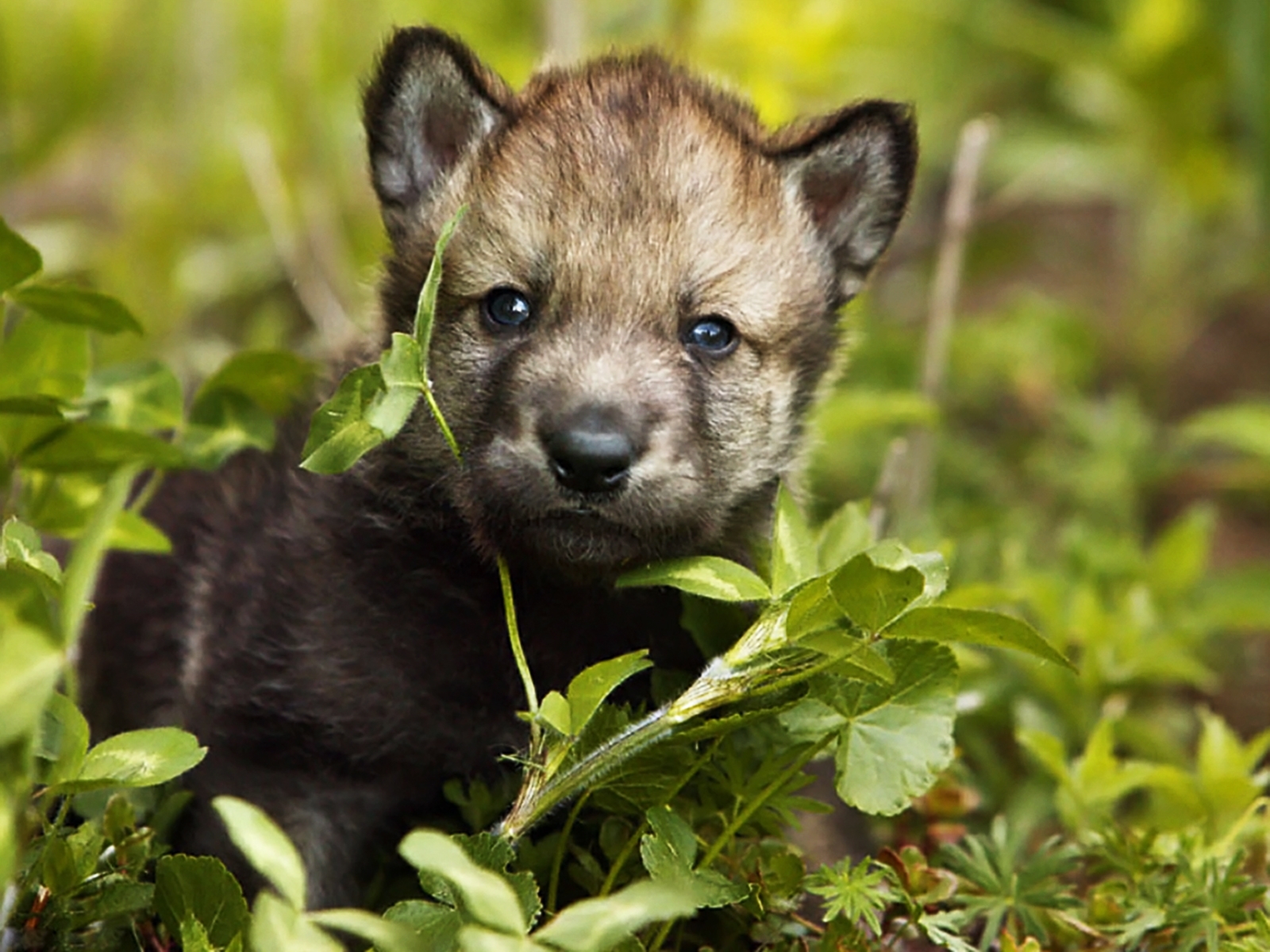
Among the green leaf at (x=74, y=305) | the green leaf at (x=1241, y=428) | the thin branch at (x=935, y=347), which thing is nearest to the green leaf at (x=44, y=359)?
the green leaf at (x=74, y=305)

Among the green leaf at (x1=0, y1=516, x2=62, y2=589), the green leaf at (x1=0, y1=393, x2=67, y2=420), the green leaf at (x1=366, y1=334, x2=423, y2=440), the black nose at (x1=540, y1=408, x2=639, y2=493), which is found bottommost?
the green leaf at (x1=0, y1=516, x2=62, y2=589)

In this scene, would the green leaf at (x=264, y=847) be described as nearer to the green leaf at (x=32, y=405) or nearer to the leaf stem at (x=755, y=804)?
the leaf stem at (x=755, y=804)

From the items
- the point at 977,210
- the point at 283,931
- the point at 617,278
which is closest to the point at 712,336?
the point at 617,278

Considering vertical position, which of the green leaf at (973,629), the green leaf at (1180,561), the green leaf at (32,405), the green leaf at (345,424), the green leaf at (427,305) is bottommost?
the green leaf at (1180,561)

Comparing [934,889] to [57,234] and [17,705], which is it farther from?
[57,234]

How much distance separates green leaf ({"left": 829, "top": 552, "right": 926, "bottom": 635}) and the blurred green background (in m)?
1.52

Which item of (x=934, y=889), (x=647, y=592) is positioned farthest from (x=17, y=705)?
(x=934, y=889)

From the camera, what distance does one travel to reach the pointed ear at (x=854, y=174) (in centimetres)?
306

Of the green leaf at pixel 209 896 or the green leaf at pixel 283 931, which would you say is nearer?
the green leaf at pixel 283 931

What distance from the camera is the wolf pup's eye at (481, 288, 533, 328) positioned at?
2.74m

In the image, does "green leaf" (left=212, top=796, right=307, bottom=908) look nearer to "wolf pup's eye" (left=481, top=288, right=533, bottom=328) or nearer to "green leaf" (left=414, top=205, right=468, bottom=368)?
"green leaf" (left=414, top=205, right=468, bottom=368)

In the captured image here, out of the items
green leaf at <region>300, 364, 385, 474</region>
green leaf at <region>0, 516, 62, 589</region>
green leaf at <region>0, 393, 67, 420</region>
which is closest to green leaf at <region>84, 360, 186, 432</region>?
green leaf at <region>0, 393, 67, 420</region>

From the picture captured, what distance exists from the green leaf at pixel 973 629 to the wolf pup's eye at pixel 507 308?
0.96 meters

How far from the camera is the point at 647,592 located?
2.76m
